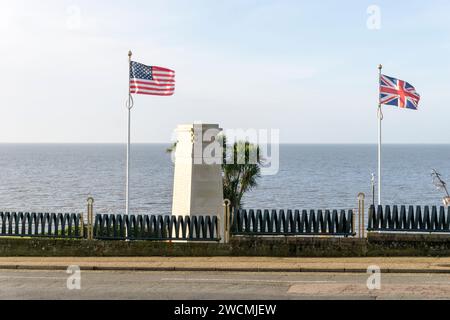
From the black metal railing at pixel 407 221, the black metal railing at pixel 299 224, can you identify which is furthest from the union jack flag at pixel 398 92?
the black metal railing at pixel 299 224

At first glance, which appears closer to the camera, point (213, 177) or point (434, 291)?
point (434, 291)

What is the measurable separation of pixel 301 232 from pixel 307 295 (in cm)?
703

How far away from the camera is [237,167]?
43.7 meters

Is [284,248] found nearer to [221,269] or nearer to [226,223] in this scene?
[226,223]

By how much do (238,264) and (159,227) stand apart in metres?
4.34

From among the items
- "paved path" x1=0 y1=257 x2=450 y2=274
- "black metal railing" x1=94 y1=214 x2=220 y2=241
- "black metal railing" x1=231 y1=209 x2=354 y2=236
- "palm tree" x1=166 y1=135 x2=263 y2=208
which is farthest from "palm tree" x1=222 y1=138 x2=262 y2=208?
"paved path" x1=0 y1=257 x2=450 y2=274

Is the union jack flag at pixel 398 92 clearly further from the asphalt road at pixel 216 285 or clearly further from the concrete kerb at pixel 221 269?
the asphalt road at pixel 216 285

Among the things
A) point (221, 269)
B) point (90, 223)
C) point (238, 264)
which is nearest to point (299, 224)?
point (238, 264)

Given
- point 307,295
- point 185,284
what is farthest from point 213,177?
point 307,295

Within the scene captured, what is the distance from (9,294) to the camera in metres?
16.6

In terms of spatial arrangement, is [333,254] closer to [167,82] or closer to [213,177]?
[213,177]

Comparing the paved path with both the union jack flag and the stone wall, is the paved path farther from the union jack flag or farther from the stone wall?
the union jack flag

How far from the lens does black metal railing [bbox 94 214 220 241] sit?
23906 millimetres
